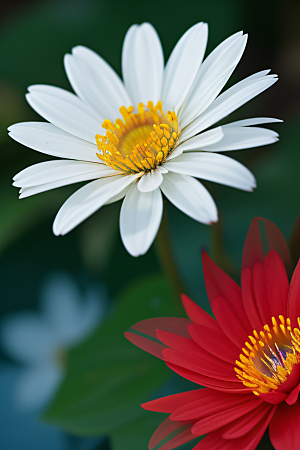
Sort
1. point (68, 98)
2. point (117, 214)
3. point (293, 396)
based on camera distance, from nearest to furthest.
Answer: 1. point (293, 396)
2. point (68, 98)
3. point (117, 214)

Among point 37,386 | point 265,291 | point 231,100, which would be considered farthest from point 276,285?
point 37,386

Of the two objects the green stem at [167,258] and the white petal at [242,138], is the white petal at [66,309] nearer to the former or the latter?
the green stem at [167,258]

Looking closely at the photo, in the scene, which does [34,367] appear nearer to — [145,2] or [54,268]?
[54,268]

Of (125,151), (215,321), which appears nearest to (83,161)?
(125,151)

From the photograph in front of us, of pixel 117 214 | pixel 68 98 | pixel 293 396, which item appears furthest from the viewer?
pixel 117 214

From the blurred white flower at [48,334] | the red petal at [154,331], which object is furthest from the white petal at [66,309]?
the red petal at [154,331]

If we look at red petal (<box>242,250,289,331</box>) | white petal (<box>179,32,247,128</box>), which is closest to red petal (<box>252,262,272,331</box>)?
red petal (<box>242,250,289,331</box>)

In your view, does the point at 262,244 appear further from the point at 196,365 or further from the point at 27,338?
the point at 27,338

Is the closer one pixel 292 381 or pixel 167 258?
pixel 292 381

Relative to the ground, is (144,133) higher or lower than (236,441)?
higher
